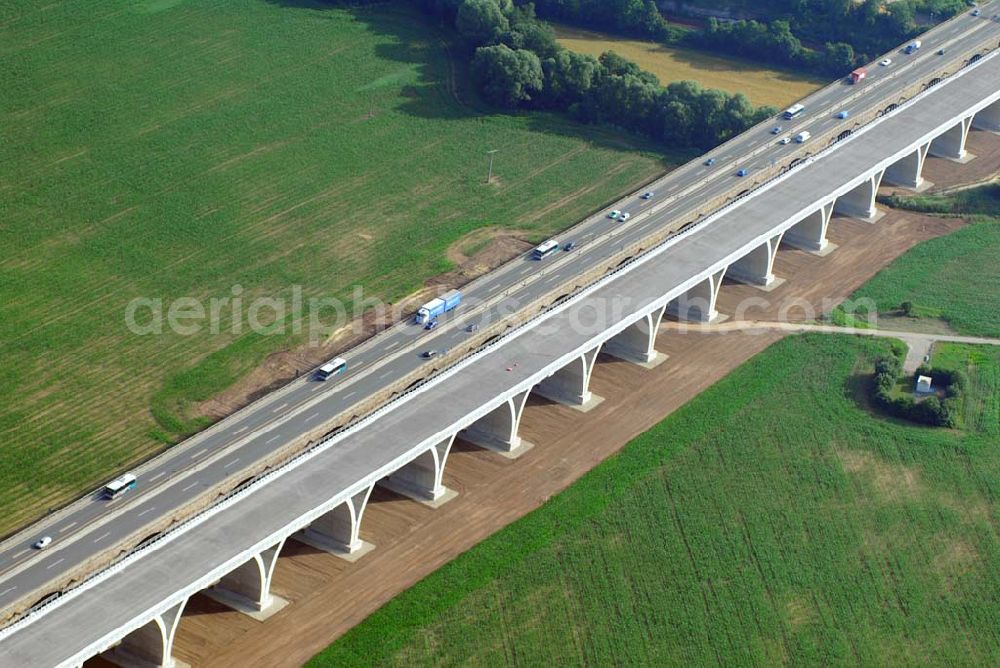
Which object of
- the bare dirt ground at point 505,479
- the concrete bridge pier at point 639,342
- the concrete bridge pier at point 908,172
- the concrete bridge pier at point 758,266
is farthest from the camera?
the concrete bridge pier at point 908,172

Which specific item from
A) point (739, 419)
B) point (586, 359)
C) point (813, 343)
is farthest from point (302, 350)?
point (813, 343)

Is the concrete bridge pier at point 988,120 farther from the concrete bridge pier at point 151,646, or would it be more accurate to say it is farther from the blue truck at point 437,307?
the concrete bridge pier at point 151,646

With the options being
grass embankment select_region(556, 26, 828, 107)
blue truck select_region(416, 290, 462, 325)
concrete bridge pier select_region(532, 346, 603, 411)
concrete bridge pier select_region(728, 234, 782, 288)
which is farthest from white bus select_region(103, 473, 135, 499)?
grass embankment select_region(556, 26, 828, 107)

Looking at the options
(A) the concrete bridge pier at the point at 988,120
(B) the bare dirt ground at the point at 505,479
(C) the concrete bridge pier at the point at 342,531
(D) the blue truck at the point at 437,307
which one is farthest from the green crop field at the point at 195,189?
(A) the concrete bridge pier at the point at 988,120

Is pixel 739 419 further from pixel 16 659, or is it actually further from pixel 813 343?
pixel 16 659

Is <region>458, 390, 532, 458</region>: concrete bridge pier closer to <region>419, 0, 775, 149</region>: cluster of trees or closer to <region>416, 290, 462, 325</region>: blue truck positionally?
<region>416, 290, 462, 325</region>: blue truck

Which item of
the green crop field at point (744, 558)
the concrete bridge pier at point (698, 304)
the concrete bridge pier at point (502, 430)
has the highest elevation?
the concrete bridge pier at point (698, 304)
